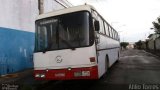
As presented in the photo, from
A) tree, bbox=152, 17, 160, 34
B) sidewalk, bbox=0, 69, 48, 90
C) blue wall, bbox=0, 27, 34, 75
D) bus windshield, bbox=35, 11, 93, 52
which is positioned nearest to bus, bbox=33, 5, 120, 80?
bus windshield, bbox=35, 11, 93, 52

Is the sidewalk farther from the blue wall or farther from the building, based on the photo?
the building

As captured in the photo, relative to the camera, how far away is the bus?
981 cm

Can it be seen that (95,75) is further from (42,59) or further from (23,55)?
(23,55)

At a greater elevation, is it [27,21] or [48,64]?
[27,21]

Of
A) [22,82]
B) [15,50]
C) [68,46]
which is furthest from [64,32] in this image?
[15,50]

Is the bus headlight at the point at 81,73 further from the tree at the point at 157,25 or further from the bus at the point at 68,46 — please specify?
the tree at the point at 157,25

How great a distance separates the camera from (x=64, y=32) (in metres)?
10.1

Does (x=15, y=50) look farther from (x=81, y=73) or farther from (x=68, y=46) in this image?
(x=81, y=73)

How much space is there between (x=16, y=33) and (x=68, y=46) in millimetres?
8861

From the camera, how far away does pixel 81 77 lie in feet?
31.8

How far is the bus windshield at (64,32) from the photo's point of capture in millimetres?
9898

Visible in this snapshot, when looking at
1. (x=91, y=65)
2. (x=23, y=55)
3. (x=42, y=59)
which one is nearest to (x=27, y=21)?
(x=23, y=55)

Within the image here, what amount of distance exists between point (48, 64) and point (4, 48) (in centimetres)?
684

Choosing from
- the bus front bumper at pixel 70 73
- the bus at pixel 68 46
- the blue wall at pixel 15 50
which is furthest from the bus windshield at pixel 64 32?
the blue wall at pixel 15 50
